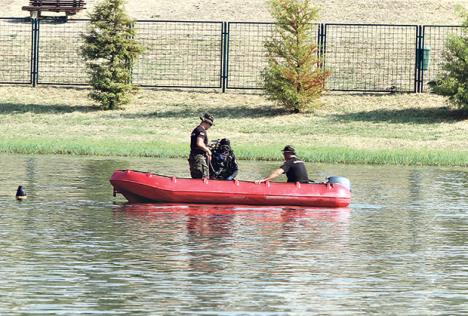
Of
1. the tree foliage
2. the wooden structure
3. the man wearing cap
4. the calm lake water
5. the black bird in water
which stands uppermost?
the wooden structure

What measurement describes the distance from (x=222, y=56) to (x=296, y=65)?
20.8 feet

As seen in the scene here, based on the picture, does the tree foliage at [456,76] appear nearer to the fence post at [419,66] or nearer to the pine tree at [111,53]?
the fence post at [419,66]

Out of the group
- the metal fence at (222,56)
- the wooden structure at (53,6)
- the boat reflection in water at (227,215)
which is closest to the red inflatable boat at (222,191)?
the boat reflection in water at (227,215)

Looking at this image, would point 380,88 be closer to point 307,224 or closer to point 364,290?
point 307,224

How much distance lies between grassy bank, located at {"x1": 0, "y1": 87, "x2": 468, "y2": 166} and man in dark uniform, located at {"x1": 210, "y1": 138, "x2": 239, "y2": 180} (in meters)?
11.1

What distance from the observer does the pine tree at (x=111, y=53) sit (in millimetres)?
51594

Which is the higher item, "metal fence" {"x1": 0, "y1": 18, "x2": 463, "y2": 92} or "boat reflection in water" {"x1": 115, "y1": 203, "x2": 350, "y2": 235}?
"metal fence" {"x1": 0, "y1": 18, "x2": 463, "y2": 92}

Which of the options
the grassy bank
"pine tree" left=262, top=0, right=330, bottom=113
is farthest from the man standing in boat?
"pine tree" left=262, top=0, right=330, bottom=113

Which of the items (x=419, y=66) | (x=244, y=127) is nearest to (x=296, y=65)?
(x=244, y=127)

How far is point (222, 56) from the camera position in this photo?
5650 centimetres

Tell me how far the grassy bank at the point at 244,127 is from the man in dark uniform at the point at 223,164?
11.1 m

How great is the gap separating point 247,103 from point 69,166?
14.4 m

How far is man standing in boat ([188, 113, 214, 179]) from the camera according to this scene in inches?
1208

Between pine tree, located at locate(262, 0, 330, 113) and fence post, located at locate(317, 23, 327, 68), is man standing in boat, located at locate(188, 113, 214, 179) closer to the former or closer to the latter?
pine tree, located at locate(262, 0, 330, 113)
